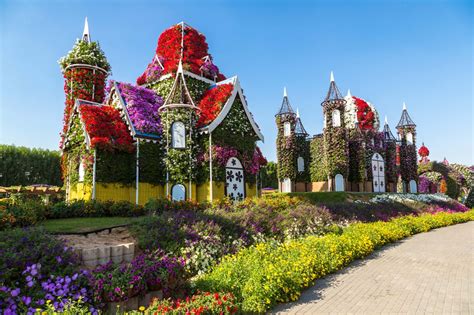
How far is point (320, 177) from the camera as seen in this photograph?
39031mm

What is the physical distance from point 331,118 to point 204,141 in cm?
1890

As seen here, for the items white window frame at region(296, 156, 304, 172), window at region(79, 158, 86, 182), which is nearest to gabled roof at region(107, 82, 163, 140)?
window at region(79, 158, 86, 182)

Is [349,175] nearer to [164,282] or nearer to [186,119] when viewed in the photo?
[186,119]

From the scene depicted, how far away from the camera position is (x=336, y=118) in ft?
113

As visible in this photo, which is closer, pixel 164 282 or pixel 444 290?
pixel 164 282

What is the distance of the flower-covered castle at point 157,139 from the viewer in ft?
62.9

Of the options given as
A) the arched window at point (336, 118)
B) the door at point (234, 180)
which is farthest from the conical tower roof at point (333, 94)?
the door at point (234, 180)

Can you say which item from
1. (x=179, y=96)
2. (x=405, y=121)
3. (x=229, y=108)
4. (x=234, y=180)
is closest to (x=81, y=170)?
(x=179, y=96)

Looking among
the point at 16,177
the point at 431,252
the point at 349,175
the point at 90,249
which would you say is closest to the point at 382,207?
the point at 431,252

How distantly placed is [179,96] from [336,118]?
783 inches

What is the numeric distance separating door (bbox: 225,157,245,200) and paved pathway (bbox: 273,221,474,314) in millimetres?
10506

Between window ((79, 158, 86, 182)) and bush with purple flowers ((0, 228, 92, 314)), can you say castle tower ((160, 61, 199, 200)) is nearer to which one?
window ((79, 158, 86, 182))

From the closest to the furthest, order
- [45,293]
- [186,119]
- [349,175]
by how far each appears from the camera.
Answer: [45,293], [186,119], [349,175]

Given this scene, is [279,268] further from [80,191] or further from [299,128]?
[299,128]
